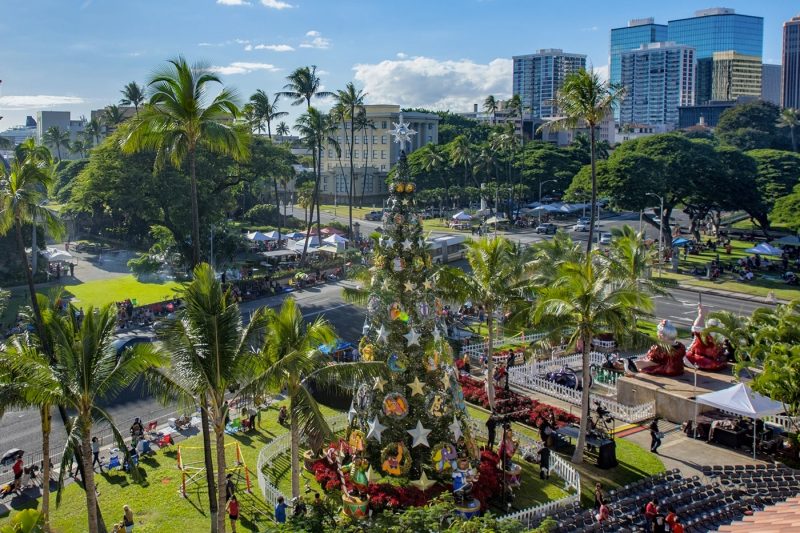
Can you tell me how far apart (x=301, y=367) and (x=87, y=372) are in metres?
4.61

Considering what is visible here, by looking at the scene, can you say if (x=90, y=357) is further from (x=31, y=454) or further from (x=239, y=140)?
(x=31, y=454)

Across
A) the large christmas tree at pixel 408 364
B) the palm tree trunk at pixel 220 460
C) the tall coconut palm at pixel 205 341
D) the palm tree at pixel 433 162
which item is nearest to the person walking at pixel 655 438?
the large christmas tree at pixel 408 364

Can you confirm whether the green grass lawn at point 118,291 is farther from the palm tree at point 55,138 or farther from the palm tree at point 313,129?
the palm tree at point 55,138

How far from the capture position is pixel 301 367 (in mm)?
17062

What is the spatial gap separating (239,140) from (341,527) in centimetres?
1315

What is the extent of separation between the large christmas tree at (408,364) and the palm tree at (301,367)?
2.01m

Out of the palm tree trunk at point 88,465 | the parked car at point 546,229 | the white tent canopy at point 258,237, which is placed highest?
the white tent canopy at point 258,237

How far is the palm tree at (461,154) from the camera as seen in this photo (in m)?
97.7

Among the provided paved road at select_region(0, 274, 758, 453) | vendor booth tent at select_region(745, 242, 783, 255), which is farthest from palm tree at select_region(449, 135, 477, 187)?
paved road at select_region(0, 274, 758, 453)

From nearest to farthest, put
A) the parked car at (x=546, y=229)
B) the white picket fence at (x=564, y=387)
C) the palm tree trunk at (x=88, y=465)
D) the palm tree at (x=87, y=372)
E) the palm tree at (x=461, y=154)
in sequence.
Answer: the palm tree at (x=87, y=372), the palm tree trunk at (x=88, y=465), the white picket fence at (x=564, y=387), the parked car at (x=546, y=229), the palm tree at (x=461, y=154)

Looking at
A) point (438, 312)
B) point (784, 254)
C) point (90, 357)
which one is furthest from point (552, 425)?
point (784, 254)

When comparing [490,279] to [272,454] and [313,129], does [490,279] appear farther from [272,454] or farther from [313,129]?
[313,129]

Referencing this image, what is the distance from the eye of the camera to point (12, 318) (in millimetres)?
42812

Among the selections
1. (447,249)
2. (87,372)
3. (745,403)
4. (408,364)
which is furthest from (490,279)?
(447,249)
